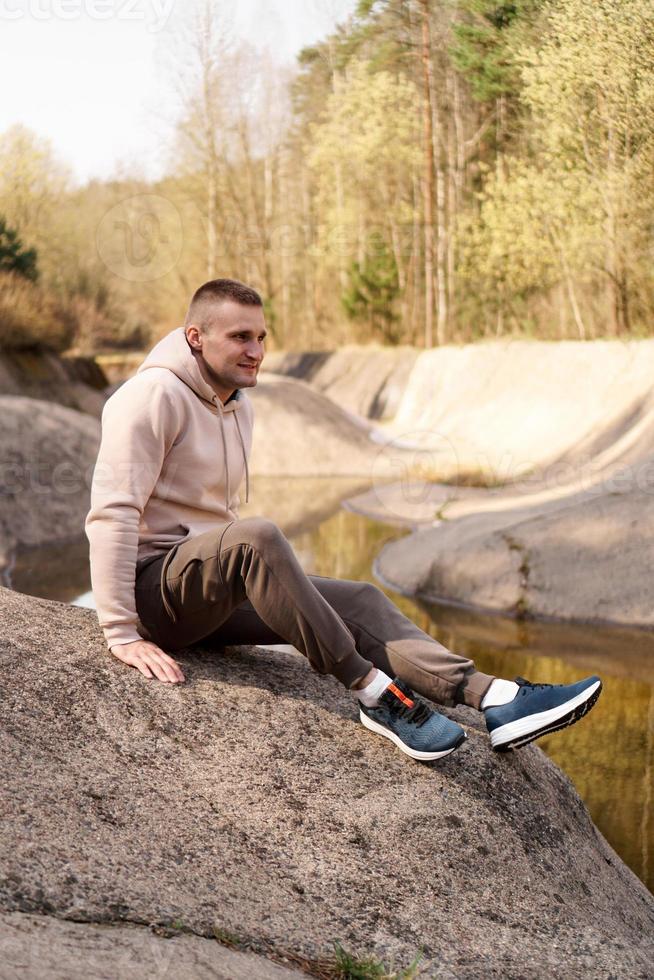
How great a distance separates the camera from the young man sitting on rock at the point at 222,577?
259cm

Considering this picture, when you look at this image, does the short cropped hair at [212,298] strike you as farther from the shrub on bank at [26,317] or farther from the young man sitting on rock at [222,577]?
the shrub on bank at [26,317]

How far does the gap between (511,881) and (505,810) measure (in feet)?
0.66

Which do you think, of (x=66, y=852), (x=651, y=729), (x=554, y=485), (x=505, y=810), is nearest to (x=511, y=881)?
(x=505, y=810)

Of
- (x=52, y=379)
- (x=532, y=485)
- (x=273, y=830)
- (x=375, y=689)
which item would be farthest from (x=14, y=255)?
(x=273, y=830)

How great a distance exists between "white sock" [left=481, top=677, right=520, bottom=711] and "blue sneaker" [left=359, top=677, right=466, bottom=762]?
0.11m

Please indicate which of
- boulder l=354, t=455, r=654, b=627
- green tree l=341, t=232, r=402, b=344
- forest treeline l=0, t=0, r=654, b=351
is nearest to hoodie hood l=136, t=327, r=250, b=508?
boulder l=354, t=455, r=654, b=627

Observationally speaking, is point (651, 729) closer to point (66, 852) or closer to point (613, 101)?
point (66, 852)

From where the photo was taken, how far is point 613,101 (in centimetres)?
1227

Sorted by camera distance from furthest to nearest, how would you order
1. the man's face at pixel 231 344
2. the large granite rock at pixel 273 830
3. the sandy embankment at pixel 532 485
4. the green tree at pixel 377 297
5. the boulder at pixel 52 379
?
the green tree at pixel 377 297
the boulder at pixel 52 379
the sandy embankment at pixel 532 485
the man's face at pixel 231 344
the large granite rock at pixel 273 830

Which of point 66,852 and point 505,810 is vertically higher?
point 66,852

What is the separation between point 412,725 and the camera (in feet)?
8.59

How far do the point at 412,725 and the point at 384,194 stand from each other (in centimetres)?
2002

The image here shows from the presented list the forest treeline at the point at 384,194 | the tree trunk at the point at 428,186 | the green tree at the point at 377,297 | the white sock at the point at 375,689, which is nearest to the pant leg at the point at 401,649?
the white sock at the point at 375,689

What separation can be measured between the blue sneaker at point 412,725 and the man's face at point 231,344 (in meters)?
0.82
